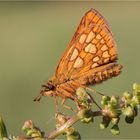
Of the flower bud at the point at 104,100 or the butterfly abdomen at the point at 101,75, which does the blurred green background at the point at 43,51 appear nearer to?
the butterfly abdomen at the point at 101,75

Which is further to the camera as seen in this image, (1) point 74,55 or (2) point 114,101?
(1) point 74,55

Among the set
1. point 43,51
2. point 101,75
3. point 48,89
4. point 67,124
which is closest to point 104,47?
point 101,75

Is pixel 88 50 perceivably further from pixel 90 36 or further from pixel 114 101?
pixel 114 101

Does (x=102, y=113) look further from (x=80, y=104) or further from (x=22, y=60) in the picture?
(x=22, y=60)

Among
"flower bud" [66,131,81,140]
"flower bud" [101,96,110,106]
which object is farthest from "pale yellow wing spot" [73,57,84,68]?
"flower bud" [66,131,81,140]

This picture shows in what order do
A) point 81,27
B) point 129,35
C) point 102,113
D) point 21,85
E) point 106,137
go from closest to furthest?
point 102,113 → point 81,27 → point 106,137 → point 21,85 → point 129,35

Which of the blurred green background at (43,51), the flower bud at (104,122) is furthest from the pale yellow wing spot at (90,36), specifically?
the blurred green background at (43,51)

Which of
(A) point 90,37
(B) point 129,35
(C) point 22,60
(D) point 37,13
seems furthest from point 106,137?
(D) point 37,13
